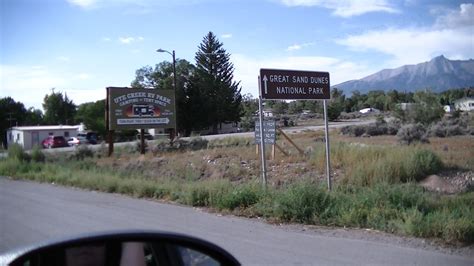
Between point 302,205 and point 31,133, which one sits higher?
point 31,133

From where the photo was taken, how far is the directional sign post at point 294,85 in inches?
470

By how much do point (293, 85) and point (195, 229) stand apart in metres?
5.05

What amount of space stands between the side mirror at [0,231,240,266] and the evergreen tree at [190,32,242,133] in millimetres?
67830

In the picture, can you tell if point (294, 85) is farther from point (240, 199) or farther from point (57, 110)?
point (57, 110)

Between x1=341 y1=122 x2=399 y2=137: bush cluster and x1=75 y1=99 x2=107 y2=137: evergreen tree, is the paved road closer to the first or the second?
x1=341 y1=122 x2=399 y2=137: bush cluster

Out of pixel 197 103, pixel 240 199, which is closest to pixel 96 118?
pixel 197 103

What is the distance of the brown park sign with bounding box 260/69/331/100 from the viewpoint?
39.3 feet

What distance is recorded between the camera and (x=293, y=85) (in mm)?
12438

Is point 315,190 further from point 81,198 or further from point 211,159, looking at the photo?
point 211,159

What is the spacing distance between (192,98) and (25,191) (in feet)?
183

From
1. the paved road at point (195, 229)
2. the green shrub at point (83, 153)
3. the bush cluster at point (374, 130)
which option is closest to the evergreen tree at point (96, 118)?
the green shrub at point (83, 153)

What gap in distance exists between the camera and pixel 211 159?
22.0 metres

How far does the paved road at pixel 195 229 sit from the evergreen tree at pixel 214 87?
58.3 m

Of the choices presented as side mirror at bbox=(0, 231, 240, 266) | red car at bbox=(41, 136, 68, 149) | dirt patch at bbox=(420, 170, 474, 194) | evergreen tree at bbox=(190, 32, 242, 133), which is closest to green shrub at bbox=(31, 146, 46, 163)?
dirt patch at bbox=(420, 170, 474, 194)
